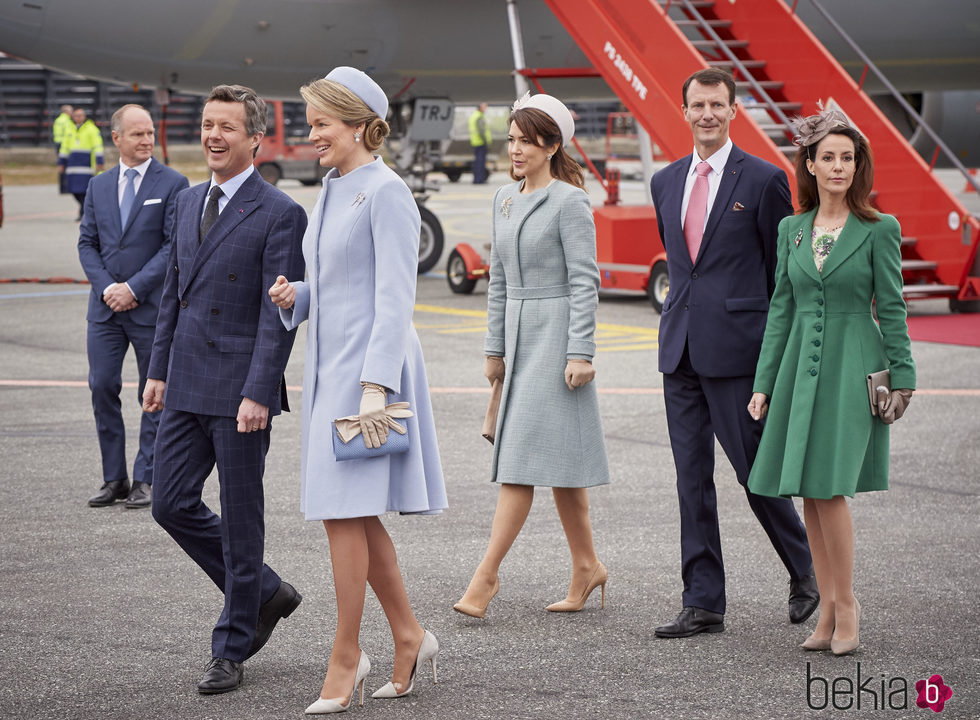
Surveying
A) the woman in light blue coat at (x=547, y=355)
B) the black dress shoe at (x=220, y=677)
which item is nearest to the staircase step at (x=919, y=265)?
the woman in light blue coat at (x=547, y=355)

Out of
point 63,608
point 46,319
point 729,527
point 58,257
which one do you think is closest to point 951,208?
point 729,527

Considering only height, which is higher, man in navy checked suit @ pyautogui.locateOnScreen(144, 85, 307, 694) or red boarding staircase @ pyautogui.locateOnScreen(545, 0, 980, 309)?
red boarding staircase @ pyautogui.locateOnScreen(545, 0, 980, 309)

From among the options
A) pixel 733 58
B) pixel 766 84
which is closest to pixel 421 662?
pixel 766 84

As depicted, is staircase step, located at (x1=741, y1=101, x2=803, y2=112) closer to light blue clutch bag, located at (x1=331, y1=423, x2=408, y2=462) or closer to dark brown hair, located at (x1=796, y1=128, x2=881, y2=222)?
dark brown hair, located at (x1=796, y1=128, x2=881, y2=222)

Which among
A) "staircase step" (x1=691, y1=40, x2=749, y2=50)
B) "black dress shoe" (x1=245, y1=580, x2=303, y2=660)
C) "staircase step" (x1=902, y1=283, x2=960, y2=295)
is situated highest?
"staircase step" (x1=691, y1=40, x2=749, y2=50)

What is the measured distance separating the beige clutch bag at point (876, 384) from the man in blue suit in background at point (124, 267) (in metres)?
3.60

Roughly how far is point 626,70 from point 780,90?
5.90 ft

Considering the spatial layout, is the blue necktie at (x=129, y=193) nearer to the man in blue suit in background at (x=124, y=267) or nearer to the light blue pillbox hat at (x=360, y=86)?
the man in blue suit in background at (x=124, y=267)

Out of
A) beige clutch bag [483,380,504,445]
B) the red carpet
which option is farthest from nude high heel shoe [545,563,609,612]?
the red carpet

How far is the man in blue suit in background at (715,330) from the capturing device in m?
4.64

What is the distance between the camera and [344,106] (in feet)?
12.7

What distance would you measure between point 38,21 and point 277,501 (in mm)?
9038

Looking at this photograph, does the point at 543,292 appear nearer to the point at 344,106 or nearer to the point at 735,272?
the point at 735,272

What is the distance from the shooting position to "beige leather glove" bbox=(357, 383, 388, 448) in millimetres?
3748
